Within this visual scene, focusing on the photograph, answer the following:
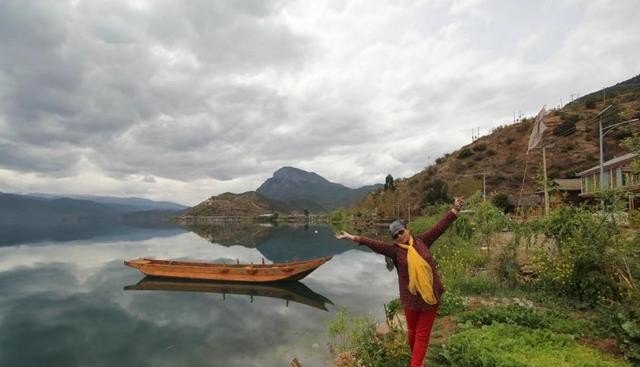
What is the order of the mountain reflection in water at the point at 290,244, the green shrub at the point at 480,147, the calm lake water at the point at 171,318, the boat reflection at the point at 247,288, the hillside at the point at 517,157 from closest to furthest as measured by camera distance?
the calm lake water at the point at 171,318 < the boat reflection at the point at 247,288 < the mountain reflection in water at the point at 290,244 < the hillside at the point at 517,157 < the green shrub at the point at 480,147

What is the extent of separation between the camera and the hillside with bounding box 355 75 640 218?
186ft

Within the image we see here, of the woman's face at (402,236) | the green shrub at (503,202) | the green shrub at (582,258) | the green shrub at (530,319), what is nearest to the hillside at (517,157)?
the green shrub at (503,202)

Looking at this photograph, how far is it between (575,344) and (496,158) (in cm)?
7191

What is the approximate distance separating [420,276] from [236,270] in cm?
1955

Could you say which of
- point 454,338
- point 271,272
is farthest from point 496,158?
point 454,338

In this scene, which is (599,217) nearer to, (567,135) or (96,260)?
(96,260)

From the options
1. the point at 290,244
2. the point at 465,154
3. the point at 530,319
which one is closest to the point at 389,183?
the point at 465,154

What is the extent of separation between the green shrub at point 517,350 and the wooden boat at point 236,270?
1460 centimetres

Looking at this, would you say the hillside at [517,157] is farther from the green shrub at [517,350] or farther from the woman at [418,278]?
the woman at [418,278]

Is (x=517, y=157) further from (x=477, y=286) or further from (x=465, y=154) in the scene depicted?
(x=477, y=286)

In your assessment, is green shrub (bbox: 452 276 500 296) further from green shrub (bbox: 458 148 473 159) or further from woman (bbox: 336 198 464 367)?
green shrub (bbox: 458 148 473 159)

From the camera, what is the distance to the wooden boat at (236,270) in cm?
2220

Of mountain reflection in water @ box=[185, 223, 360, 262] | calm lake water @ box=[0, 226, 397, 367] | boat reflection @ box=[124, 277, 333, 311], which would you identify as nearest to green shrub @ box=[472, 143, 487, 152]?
mountain reflection in water @ box=[185, 223, 360, 262]

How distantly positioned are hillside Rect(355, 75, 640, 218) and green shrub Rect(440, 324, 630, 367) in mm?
48636
